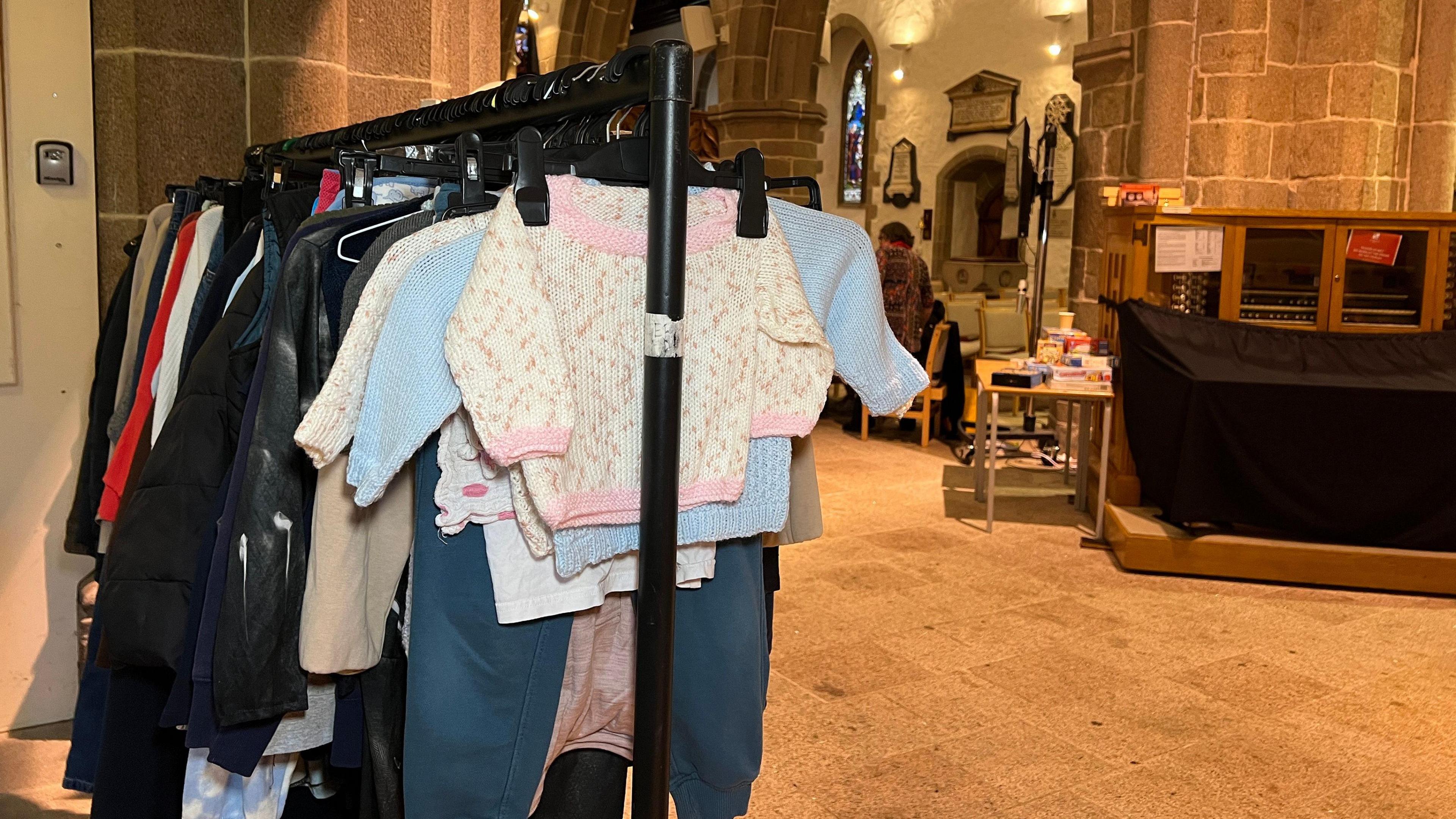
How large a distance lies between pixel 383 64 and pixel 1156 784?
272 cm

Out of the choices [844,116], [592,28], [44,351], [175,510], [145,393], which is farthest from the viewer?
[844,116]

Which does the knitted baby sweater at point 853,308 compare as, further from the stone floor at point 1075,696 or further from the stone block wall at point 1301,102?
the stone block wall at point 1301,102

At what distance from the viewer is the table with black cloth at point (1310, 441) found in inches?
170

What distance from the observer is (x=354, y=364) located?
50.3 inches

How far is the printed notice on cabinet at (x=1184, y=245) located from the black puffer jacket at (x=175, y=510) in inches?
173

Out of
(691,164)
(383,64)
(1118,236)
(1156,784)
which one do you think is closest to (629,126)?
(1118,236)

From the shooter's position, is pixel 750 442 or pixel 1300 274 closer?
pixel 750 442

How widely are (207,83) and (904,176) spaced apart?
12.0 m

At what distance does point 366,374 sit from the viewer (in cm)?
129

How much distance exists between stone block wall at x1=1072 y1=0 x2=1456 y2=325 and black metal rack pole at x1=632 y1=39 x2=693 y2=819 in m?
5.41

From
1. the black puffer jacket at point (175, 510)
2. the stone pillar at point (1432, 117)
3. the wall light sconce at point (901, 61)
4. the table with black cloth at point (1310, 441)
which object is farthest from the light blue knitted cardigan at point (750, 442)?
the wall light sconce at point (901, 61)

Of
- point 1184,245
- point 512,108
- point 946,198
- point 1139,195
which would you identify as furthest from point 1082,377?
point 946,198

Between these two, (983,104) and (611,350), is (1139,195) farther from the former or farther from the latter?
(983,104)

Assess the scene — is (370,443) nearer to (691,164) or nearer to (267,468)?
(267,468)
